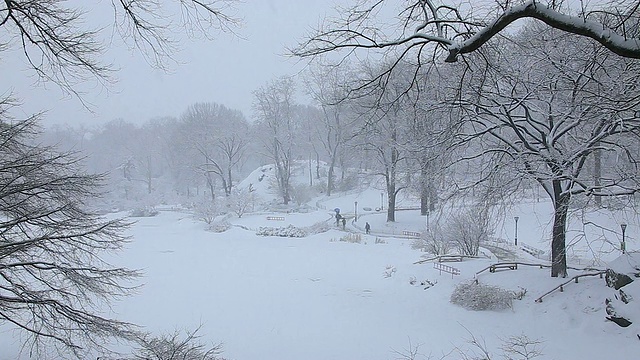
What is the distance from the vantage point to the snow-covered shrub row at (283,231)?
974 inches

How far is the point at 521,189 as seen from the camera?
1148 cm

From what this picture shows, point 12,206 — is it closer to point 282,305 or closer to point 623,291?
point 282,305

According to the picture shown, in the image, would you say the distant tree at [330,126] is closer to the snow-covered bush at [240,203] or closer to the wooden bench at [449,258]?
the snow-covered bush at [240,203]

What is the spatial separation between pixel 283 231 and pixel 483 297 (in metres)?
16.1

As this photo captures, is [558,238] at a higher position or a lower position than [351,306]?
higher

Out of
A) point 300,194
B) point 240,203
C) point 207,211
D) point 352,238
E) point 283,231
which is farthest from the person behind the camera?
point 300,194

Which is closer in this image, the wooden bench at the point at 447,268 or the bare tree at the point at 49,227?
the bare tree at the point at 49,227

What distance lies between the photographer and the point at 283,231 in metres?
25.2

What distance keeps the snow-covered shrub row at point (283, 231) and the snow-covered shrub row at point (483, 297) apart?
14.5 metres

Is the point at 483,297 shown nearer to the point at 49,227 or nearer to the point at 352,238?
the point at 49,227

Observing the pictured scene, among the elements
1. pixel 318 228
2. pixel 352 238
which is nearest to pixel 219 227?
pixel 318 228

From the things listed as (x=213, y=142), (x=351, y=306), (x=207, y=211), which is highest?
(x=213, y=142)

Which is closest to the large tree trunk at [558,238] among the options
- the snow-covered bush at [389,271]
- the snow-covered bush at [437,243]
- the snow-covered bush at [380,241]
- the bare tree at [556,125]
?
the bare tree at [556,125]

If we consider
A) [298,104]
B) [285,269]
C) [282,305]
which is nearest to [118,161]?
[298,104]
